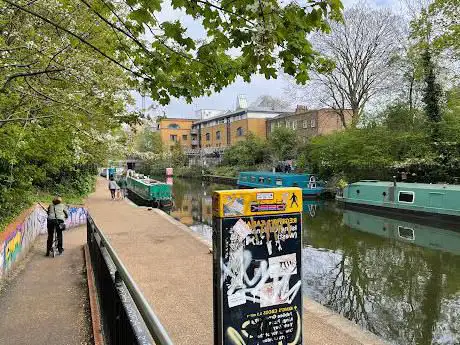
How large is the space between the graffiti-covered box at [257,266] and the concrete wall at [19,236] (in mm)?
6228

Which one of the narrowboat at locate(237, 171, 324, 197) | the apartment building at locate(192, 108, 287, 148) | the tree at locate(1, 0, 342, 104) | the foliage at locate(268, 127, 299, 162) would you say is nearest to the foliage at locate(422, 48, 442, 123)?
the narrowboat at locate(237, 171, 324, 197)

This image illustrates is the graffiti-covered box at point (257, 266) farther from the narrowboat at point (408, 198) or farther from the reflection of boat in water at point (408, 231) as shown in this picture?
the narrowboat at point (408, 198)

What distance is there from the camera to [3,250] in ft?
23.9

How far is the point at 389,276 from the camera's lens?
1054 centimetres

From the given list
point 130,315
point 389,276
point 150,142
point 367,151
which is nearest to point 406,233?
point 389,276

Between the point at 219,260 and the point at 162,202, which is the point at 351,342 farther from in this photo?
the point at 162,202

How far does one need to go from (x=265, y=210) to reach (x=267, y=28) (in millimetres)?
1235

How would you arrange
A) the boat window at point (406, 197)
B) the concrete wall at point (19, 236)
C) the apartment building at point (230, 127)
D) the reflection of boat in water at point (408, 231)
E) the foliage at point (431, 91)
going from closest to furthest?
the concrete wall at point (19, 236), the reflection of boat in water at point (408, 231), the boat window at point (406, 197), the foliage at point (431, 91), the apartment building at point (230, 127)

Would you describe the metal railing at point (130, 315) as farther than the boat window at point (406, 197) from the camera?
No

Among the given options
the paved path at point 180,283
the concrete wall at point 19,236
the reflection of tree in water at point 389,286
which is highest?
the concrete wall at point 19,236

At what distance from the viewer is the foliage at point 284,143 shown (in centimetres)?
3869

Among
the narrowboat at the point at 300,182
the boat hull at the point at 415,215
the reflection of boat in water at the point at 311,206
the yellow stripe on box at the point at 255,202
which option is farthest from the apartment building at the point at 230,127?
the yellow stripe on box at the point at 255,202

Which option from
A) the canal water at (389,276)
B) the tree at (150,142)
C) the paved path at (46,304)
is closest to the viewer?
the paved path at (46,304)

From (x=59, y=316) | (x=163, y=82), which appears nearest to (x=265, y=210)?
(x=163, y=82)
